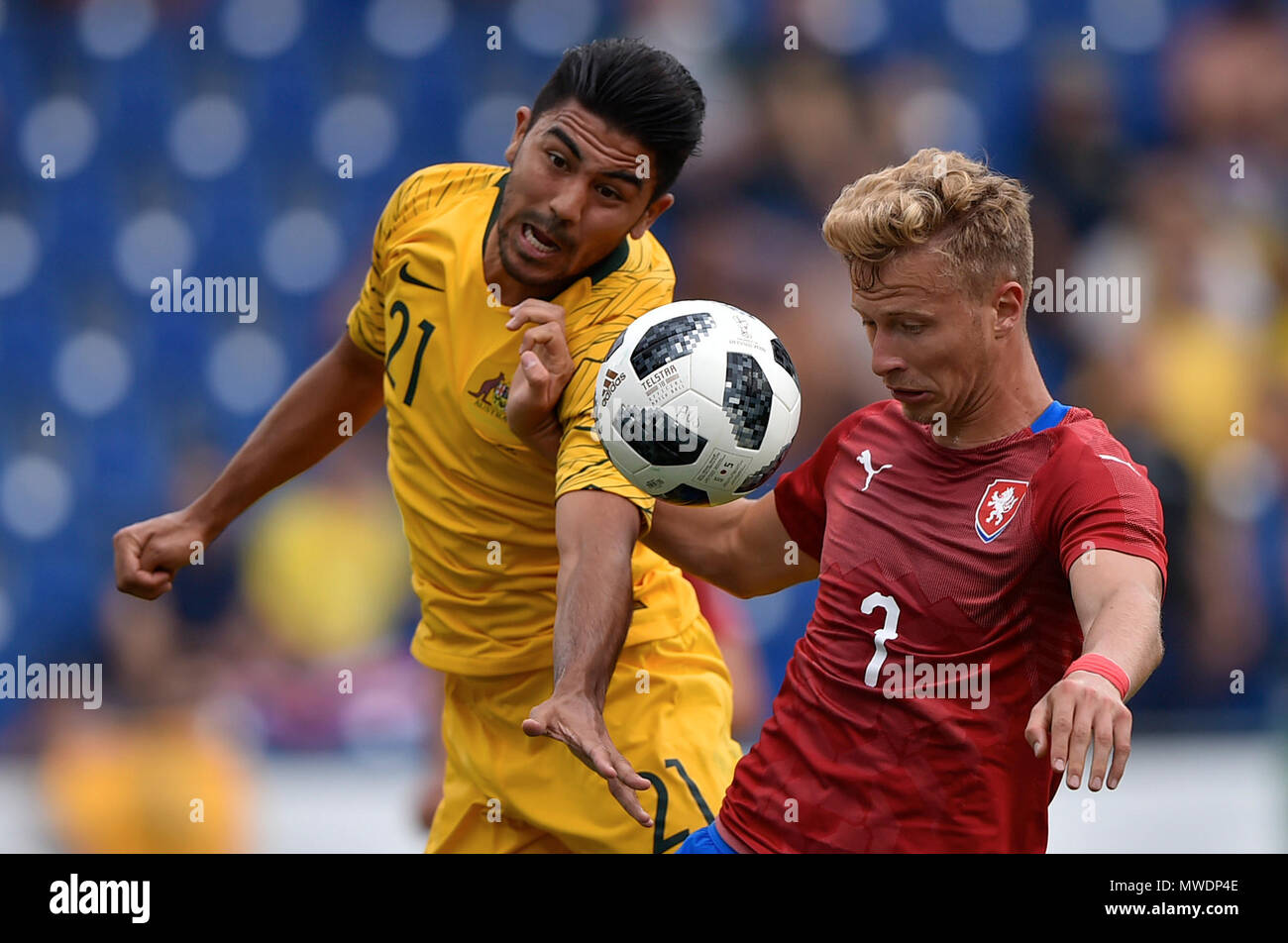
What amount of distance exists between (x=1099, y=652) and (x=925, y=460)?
682 mm

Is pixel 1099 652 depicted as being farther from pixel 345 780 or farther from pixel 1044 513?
pixel 345 780

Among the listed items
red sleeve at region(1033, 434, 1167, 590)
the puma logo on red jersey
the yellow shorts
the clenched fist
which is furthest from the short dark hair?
the clenched fist

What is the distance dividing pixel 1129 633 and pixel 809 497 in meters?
0.94

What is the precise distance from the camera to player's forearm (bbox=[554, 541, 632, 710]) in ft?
9.91

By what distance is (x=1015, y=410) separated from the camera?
2.82 m

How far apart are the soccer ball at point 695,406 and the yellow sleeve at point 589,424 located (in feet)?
0.42

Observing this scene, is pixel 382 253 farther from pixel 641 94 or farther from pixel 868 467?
pixel 868 467

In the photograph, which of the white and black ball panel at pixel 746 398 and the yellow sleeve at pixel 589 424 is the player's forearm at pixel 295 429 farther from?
the white and black ball panel at pixel 746 398

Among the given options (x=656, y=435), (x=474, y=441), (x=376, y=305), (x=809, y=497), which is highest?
(x=376, y=305)

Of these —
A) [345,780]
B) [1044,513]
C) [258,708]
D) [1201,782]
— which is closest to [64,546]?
[258,708]

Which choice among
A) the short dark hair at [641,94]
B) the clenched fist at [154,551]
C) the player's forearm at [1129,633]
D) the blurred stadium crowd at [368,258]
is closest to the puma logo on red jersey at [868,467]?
the player's forearm at [1129,633]

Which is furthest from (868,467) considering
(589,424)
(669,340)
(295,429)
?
(295,429)

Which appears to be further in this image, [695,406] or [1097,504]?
[695,406]

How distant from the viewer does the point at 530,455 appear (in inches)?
143
